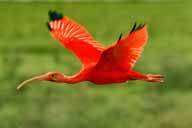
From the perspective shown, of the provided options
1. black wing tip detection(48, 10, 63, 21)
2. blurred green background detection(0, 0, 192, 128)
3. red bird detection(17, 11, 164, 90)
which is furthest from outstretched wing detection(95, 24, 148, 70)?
blurred green background detection(0, 0, 192, 128)

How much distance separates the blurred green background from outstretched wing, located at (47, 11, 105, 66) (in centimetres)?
91

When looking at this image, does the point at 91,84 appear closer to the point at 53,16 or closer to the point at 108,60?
the point at 53,16

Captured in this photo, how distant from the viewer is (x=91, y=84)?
2.80m

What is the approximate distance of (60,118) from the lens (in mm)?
2490

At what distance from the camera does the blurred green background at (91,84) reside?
2.57 m

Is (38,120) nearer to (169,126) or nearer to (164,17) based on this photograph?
(169,126)

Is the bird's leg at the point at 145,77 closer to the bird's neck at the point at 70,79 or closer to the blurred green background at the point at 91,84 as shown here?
the bird's neck at the point at 70,79

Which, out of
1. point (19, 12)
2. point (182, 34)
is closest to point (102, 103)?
point (182, 34)

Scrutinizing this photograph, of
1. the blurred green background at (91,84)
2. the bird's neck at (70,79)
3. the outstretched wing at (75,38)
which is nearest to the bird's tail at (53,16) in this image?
the outstretched wing at (75,38)

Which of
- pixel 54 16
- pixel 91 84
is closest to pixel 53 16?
pixel 54 16

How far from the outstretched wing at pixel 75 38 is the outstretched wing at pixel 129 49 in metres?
0.03

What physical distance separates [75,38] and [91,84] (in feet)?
4.15

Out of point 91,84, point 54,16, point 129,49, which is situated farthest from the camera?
point 91,84

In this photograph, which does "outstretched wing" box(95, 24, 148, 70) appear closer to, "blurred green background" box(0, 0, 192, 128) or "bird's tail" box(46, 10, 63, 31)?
"bird's tail" box(46, 10, 63, 31)
